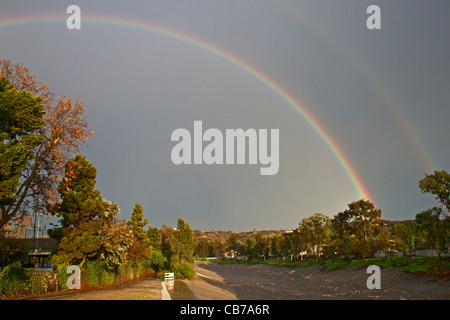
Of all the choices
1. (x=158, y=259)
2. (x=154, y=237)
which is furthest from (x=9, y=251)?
(x=154, y=237)

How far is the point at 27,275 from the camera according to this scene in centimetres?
2620

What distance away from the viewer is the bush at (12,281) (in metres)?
24.3

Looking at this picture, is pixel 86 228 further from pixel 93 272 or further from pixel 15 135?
pixel 15 135

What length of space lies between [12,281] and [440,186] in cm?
5175

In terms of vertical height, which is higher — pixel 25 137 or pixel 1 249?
pixel 25 137

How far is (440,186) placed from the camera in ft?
168

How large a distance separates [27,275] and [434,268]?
156ft

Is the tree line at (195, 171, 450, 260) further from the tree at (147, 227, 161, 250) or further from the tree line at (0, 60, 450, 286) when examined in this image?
the tree at (147, 227, 161, 250)

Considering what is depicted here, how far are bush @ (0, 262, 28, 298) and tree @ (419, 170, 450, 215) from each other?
167 ft

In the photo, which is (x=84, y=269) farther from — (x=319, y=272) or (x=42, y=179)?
(x=319, y=272)

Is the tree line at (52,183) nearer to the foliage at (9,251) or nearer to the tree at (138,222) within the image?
the foliage at (9,251)

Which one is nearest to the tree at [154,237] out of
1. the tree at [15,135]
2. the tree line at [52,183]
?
the tree line at [52,183]
